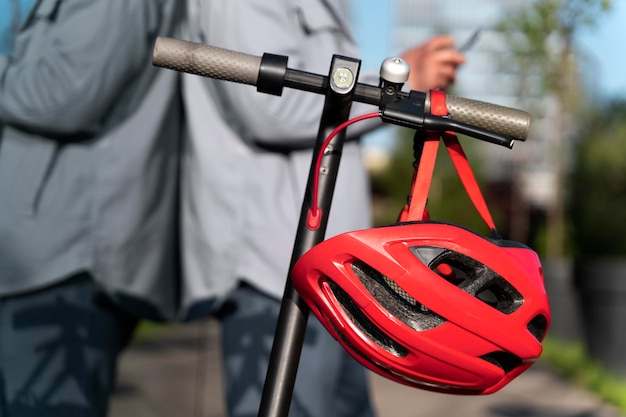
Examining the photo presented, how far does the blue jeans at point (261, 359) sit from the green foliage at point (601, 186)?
6177 mm

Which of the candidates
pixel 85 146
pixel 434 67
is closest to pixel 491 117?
pixel 434 67

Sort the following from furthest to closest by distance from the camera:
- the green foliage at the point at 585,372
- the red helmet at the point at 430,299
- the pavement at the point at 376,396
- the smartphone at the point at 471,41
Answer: the green foliage at the point at 585,372, the pavement at the point at 376,396, the smartphone at the point at 471,41, the red helmet at the point at 430,299

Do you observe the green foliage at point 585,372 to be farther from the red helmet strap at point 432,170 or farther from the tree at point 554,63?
the red helmet strap at point 432,170

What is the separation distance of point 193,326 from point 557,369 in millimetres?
3610

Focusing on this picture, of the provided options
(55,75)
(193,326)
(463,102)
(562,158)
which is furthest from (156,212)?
(562,158)

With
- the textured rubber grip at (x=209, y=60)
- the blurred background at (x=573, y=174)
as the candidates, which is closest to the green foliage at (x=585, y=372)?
the blurred background at (x=573, y=174)

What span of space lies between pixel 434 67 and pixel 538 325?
722mm

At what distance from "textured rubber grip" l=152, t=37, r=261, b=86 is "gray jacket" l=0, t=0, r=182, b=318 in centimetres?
49

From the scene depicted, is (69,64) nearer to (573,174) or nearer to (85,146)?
(85,146)

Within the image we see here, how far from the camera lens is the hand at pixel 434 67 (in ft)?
5.40

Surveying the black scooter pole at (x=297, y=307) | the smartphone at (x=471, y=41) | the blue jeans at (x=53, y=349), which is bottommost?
the blue jeans at (x=53, y=349)

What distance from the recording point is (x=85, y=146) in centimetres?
166

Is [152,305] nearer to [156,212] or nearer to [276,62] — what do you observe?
[156,212]

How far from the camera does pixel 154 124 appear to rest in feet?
5.58
